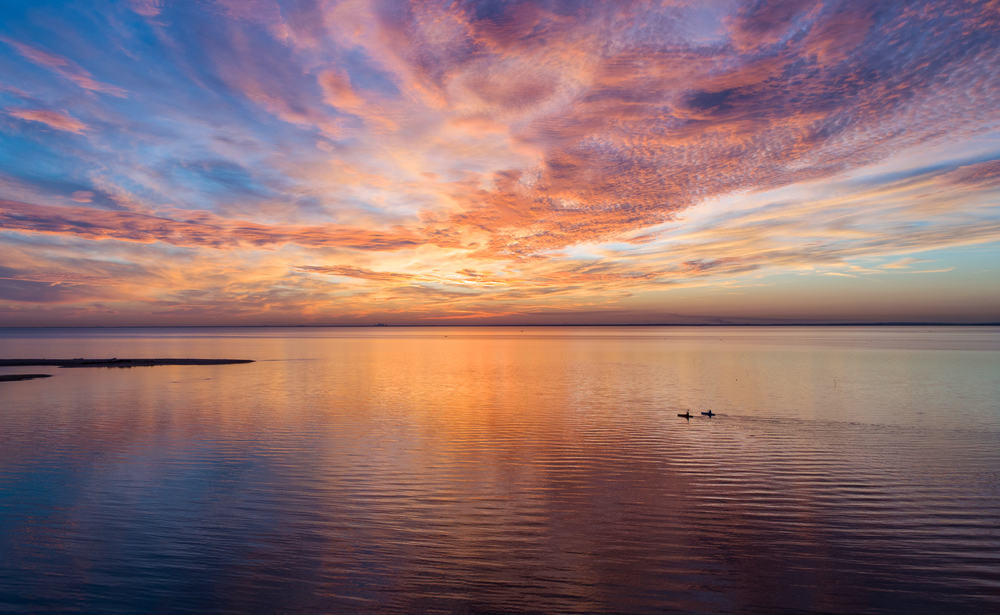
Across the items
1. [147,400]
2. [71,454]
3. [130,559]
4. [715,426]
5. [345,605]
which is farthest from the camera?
[147,400]

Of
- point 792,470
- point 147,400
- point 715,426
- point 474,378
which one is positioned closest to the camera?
point 792,470

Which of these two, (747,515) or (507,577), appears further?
(747,515)

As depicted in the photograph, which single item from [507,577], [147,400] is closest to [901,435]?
[507,577]

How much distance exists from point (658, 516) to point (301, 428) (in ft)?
75.7

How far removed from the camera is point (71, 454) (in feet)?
86.0

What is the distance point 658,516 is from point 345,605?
10.2m

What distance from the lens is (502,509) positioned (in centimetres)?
1867

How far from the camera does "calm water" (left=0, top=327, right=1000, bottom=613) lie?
509 inches

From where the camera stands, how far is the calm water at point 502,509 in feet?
42.4

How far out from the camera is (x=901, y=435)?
1188 inches

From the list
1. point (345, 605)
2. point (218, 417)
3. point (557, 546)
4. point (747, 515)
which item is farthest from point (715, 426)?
point (218, 417)

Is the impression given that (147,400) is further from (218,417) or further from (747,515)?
(747,515)

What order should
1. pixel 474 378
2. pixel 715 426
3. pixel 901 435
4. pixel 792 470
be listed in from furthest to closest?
pixel 474 378
pixel 715 426
pixel 901 435
pixel 792 470

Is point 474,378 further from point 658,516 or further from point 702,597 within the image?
point 702,597
